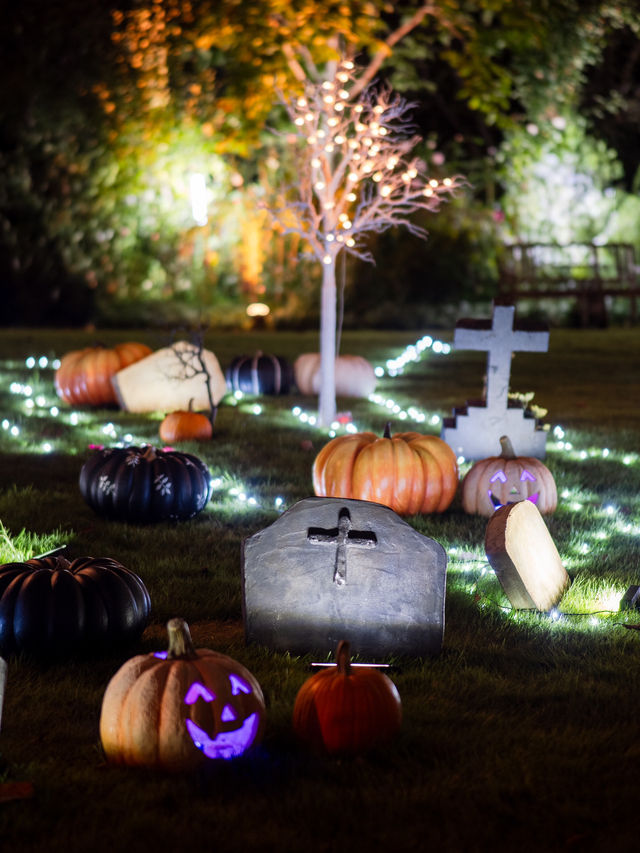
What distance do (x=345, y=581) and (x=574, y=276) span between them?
53.8 ft

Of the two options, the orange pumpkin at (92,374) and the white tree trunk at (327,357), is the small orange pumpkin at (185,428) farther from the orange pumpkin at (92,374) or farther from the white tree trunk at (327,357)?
the orange pumpkin at (92,374)

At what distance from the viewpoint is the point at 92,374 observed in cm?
925

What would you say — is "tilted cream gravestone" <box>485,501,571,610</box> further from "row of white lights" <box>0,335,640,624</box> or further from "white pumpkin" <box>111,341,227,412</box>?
"white pumpkin" <box>111,341,227,412</box>

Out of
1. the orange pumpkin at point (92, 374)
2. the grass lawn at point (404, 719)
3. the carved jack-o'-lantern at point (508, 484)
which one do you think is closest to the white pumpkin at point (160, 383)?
the orange pumpkin at point (92, 374)

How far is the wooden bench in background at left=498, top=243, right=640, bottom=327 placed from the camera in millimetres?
18328

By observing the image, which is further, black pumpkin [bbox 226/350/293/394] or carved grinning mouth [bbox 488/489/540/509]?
black pumpkin [bbox 226/350/293/394]

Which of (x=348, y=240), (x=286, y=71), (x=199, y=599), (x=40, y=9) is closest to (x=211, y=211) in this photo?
(x=286, y=71)

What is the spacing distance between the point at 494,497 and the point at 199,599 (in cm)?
178

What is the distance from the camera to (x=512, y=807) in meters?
2.77

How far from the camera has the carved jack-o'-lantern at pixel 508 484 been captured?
18.4 feet

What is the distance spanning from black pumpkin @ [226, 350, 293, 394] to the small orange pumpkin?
2.45 metres

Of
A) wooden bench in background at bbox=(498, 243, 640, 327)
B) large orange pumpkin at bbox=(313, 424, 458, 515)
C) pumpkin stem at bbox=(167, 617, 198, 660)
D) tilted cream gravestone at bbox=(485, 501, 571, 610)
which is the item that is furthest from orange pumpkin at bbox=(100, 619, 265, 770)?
wooden bench in background at bbox=(498, 243, 640, 327)

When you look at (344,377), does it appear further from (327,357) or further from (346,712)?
(346,712)

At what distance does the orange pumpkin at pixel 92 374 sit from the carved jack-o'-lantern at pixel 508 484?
4.34 m
